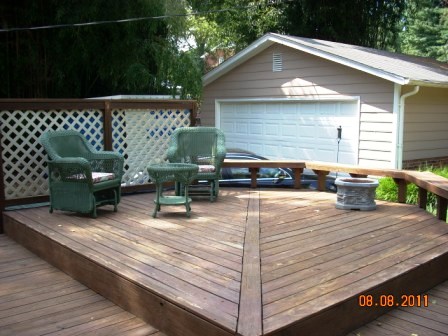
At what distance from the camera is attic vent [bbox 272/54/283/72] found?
953cm

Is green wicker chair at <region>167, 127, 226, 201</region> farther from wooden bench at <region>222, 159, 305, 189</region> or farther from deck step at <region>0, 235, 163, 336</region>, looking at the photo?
deck step at <region>0, 235, 163, 336</region>

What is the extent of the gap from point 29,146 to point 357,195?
349 centimetres

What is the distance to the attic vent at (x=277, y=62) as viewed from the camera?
9.53 meters

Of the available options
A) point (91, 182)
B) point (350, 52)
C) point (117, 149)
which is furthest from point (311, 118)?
point (91, 182)

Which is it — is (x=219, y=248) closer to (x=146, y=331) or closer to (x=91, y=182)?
(x=146, y=331)

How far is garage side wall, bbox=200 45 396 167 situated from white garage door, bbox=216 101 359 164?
19 centimetres

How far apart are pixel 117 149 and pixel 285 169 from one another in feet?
7.54

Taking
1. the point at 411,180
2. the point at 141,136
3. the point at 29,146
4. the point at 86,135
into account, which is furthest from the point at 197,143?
the point at 411,180

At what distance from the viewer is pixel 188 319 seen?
2.42 m

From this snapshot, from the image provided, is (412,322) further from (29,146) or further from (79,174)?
(29,146)

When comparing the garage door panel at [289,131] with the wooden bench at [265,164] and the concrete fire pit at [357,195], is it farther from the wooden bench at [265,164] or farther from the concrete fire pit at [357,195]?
the concrete fire pit at [357,195]

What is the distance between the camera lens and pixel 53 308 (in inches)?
118
